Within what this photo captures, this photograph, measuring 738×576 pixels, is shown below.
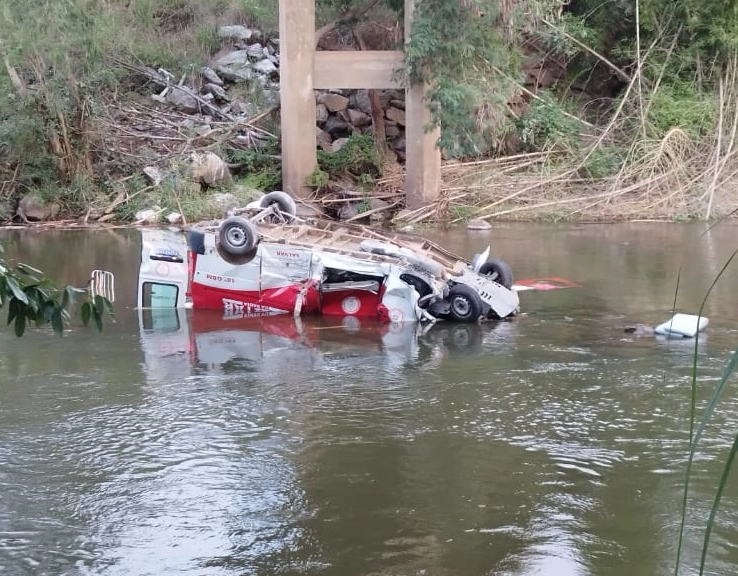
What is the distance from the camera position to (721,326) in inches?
467

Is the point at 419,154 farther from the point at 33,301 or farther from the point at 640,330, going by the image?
the point at 33,301

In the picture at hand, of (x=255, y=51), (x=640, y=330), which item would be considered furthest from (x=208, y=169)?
(x=640, y=330)

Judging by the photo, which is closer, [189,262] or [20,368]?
[20,368]

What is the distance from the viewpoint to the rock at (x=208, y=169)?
23.8 m

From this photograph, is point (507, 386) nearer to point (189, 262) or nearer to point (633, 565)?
point (633, 565)

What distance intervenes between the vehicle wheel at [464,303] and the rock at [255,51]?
1938cm

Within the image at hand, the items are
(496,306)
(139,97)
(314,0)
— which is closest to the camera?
(496,306)

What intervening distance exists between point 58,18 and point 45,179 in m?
4.47

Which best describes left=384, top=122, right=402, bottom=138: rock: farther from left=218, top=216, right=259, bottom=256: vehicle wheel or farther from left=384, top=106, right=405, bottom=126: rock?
left=218, top=216, right=259, bottom=256: vehicle wheel

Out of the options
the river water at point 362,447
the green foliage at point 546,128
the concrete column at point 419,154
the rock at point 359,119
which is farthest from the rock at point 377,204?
the river water at point 362,447

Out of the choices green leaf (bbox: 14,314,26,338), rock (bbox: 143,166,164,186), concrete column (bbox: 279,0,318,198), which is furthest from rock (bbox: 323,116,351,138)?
green leaf (bbox: 14,314,26,338)

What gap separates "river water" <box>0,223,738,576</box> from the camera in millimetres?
6016

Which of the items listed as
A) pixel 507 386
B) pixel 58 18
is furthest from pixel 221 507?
pixel 58 18

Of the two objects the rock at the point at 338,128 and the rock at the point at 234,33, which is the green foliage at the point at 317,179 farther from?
the rock at the point at 234,33
